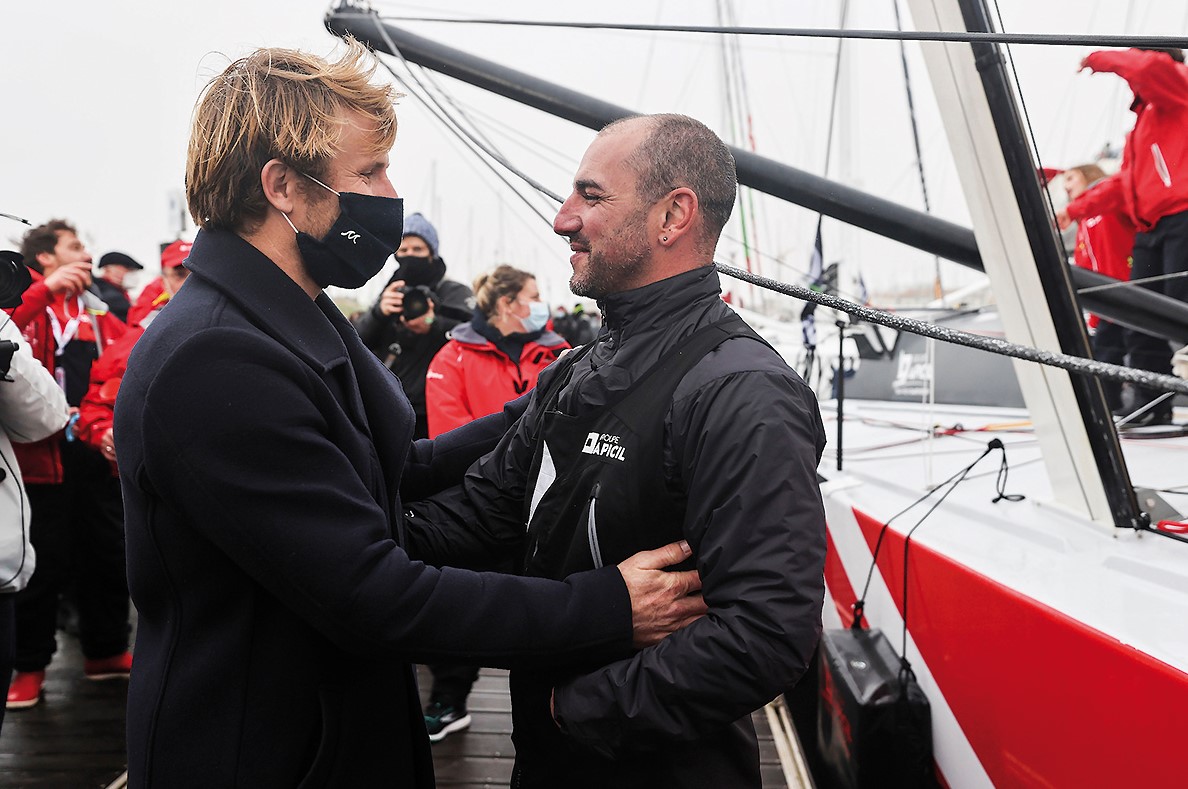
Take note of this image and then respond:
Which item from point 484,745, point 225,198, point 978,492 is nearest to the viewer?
point 225,198

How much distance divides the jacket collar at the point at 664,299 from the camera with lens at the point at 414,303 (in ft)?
8.52

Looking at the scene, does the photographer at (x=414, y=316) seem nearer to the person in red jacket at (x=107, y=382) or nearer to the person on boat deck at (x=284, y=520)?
the person in red jacket at (x=107, y=382)

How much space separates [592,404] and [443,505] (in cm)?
48

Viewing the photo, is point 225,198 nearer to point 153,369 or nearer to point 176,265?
point 153,369

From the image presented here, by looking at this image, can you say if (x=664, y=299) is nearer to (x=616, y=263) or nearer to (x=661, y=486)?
(x=616, y=263)

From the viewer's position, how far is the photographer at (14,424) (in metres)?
2.06

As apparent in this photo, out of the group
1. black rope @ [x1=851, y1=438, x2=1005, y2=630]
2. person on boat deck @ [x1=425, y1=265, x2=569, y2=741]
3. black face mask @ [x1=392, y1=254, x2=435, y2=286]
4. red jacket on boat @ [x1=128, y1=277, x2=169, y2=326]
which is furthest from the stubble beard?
red jacket on boat @ [x1=128, y1=277, x2=169, y2=326]

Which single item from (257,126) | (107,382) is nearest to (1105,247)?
(257,126)

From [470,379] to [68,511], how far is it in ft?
6.30

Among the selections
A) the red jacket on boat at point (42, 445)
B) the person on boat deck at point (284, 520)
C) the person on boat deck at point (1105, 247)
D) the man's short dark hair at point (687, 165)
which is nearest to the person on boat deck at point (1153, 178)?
the person on boat deck at point (1105, 247)

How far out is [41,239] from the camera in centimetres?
372

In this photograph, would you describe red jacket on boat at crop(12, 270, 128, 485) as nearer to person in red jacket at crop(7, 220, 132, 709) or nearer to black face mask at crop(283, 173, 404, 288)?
person in red jacket at crop(7, 220, 132, 709)

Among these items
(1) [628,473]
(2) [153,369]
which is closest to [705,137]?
(1) [628,473]

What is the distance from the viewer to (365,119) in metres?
1.34
